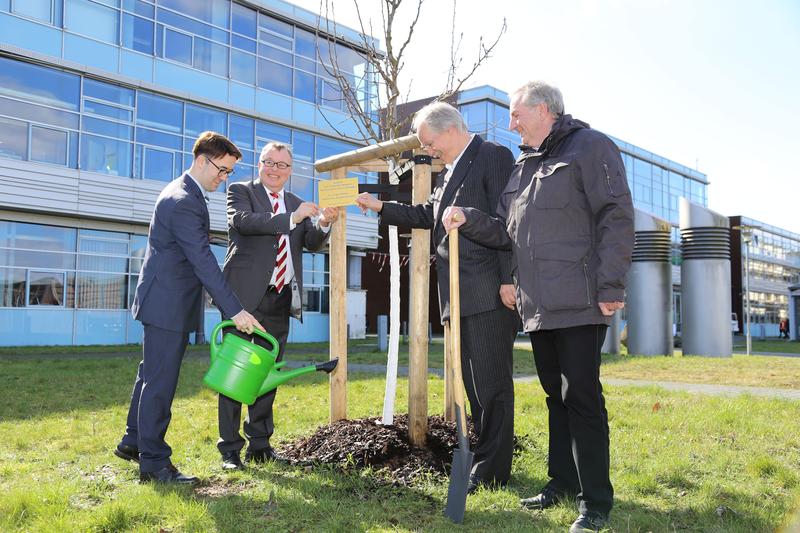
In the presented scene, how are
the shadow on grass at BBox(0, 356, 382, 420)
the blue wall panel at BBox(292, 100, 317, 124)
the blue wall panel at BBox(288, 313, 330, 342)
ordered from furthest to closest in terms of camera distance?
the blue wall panel at BBox(288, 313, 330, 342)
the blue wall panel at BBox(292, 100, 317, 124)
the shadow on grass at BBox(0, 356, 382, 420)

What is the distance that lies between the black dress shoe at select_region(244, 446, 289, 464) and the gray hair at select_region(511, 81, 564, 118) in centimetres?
270

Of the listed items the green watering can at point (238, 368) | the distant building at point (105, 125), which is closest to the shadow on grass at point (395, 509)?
the green watering can at point (238, 368)

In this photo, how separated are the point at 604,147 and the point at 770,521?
1924 mm

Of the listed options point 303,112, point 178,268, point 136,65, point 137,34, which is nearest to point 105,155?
point 136,65

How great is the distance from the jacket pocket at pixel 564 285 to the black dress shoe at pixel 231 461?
2265 mm

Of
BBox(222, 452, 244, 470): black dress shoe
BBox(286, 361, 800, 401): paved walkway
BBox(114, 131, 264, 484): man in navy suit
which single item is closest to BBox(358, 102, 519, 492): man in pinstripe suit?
BBox(114, 131, 264, 484): man in navy suit

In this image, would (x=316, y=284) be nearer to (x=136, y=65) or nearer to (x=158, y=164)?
(x=158, y=164)

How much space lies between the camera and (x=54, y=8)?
18156 millimetres

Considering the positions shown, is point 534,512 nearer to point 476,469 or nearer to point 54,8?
point 476,469

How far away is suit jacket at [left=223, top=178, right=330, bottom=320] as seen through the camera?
14.4 feet

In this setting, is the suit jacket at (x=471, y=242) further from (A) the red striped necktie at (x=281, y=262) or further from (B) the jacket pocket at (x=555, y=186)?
(A) the red striped necktie at (x=281, y=262)

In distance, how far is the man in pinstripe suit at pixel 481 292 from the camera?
12.6 ft

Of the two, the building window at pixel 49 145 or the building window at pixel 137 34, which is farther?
the building window at pixel 137 34

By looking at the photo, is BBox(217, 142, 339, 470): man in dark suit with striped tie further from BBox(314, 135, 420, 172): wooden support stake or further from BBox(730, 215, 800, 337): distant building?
BBox(730, 215, 800, 337): distant building
